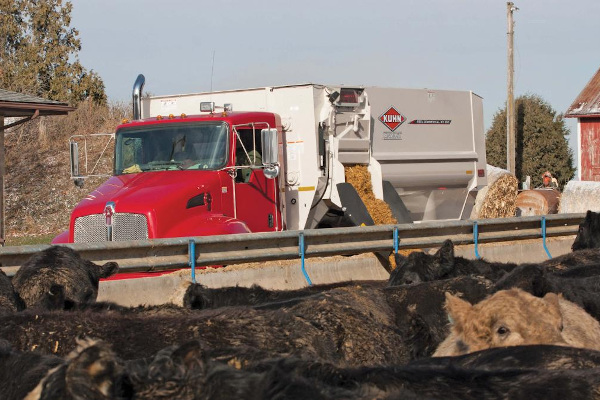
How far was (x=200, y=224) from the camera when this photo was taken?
1334cm

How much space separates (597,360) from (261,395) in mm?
1942

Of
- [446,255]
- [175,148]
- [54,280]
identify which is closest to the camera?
[54,280]

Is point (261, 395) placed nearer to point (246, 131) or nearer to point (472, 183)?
point (246, 131)

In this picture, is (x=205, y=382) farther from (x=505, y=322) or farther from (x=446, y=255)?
(x=446, y=255)

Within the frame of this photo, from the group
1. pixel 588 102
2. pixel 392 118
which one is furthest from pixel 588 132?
pixel 392 118

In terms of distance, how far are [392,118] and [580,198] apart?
43.4 ft

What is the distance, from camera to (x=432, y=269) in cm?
979

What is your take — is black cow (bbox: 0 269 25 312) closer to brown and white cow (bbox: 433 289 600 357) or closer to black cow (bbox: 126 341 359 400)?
brown and white cow (bbox: 433 289 600 357)

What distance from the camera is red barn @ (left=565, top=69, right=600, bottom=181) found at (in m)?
46.8

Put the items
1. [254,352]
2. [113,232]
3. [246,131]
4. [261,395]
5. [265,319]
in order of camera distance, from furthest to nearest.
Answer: [246,131]
[113,232]
[265,319]
[254,352]
[261,395]

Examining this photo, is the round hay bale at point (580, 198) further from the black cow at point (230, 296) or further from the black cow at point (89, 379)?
the black cow at point (89, 379)

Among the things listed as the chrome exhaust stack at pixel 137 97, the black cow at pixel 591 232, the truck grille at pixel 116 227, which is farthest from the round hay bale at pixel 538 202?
the truck grille at pixel 116 227

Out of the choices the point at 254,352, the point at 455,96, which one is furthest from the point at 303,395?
the point at 455,96

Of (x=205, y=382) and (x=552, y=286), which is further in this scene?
(x=552, y=286)
